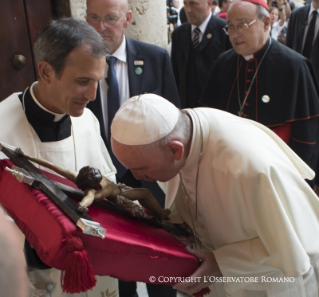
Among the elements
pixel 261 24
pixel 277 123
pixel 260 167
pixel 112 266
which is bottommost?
pixel 277 123

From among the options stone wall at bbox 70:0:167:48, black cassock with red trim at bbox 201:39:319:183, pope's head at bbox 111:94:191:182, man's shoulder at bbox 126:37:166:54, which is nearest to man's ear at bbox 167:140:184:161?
pope's head at bbox 111:94:191:182

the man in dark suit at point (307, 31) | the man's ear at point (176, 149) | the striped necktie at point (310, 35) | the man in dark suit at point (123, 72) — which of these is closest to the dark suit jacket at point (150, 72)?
the man in dark suit at point (123, 72)

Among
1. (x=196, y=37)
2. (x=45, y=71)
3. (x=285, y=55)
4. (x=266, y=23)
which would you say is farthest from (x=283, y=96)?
(x=45, y=71)

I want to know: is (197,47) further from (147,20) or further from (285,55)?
(285,55)

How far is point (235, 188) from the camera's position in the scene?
1.89m

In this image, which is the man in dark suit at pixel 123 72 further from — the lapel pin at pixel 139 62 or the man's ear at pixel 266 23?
the man's ear at pixel 266 23

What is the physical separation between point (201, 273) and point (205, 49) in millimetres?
3318

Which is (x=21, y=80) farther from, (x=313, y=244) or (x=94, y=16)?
(x=313, y=244)

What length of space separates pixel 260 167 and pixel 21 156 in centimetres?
111

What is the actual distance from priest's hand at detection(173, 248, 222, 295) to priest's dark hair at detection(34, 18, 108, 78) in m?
1.16

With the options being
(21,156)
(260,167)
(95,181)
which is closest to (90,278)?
(95,181)

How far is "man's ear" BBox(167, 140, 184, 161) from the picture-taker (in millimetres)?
1849

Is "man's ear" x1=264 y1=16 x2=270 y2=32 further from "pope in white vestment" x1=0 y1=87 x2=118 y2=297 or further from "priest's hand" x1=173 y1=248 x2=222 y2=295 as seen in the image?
"priest's hand" x1=173 y1=248 x2=222 y2=295

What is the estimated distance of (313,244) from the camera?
191 cm
